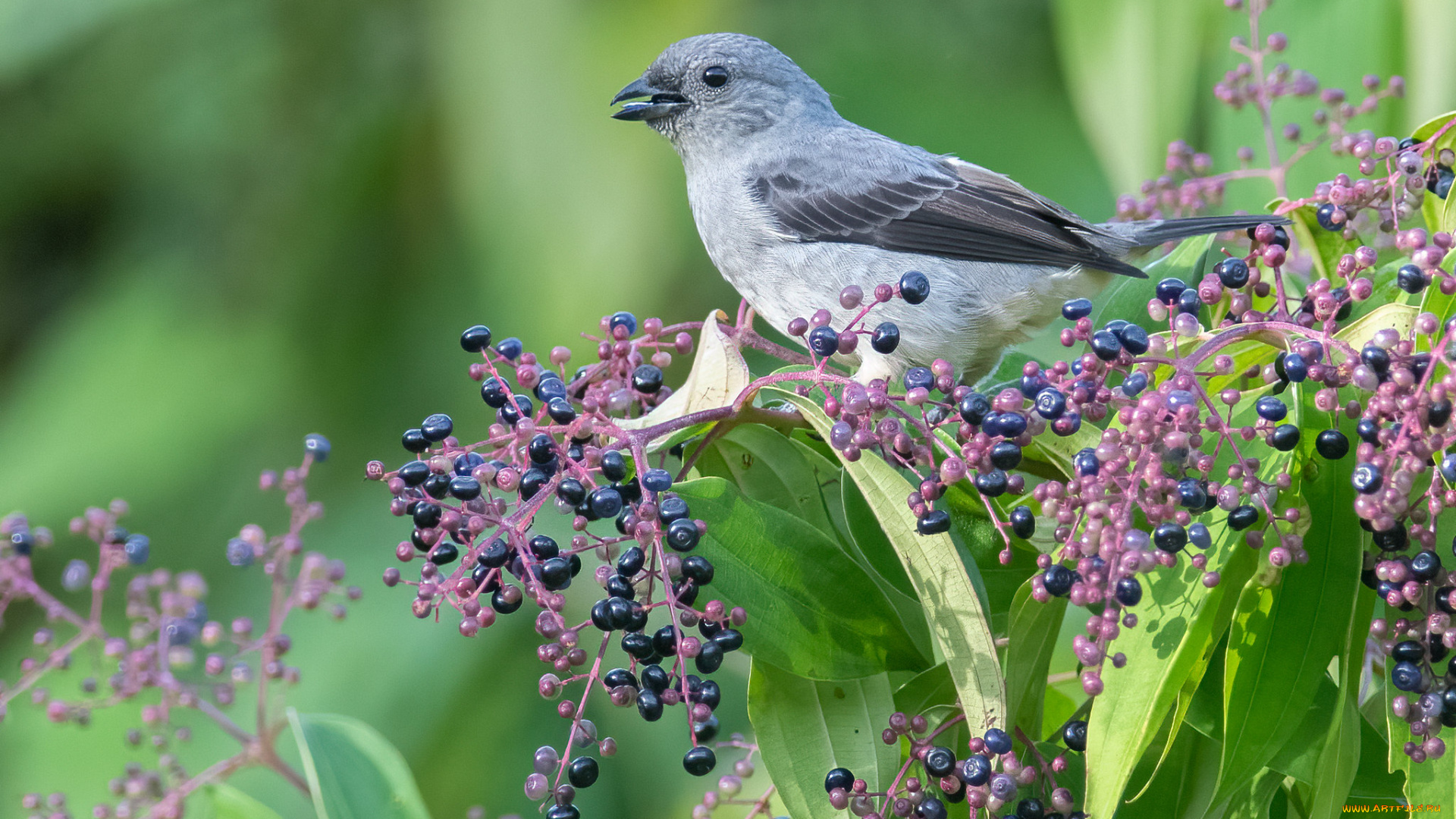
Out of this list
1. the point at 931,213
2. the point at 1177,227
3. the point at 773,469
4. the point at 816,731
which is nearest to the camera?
the point at 816,731

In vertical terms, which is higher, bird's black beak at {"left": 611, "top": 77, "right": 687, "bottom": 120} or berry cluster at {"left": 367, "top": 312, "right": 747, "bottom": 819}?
bird's black beak at {"left": 611, "top": 77, "right": 687, "bottom": 120}

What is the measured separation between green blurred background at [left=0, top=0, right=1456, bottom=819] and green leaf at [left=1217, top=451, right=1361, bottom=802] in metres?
2.12

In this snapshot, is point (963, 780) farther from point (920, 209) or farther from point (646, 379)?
point (920, 209)

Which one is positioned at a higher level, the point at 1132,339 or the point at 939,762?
the point at 1132,339

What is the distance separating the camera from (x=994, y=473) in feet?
2.40

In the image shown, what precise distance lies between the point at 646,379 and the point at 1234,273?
1.58 feet

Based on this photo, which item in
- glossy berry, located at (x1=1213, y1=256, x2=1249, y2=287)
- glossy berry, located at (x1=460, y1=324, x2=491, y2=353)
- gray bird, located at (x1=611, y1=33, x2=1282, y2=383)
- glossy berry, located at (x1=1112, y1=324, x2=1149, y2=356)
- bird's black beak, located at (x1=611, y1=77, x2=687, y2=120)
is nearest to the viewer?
glossy berry, located at (x1=1112, y1=324, x2=1149, y2=356)

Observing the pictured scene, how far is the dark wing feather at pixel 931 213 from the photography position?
139 cm

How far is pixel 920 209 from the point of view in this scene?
57.8 inches

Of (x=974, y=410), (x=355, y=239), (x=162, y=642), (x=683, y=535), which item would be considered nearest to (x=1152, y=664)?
(x=974, y=410)

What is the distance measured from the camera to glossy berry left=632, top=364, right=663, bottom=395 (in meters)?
0.98

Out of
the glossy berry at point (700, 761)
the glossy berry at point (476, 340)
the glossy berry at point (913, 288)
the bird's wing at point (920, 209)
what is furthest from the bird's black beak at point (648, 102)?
the glossy berry at point (700, 761)

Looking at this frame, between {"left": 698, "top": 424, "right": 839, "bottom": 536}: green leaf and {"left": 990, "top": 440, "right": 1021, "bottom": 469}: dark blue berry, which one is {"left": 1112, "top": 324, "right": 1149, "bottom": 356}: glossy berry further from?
{"left": 698, "top": 424, "right": 839, "bottom": 536}: green leaf

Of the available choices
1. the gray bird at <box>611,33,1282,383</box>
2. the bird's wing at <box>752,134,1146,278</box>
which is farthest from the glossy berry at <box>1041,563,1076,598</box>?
the bird's wing at <box>752,134,1146,278</box>
